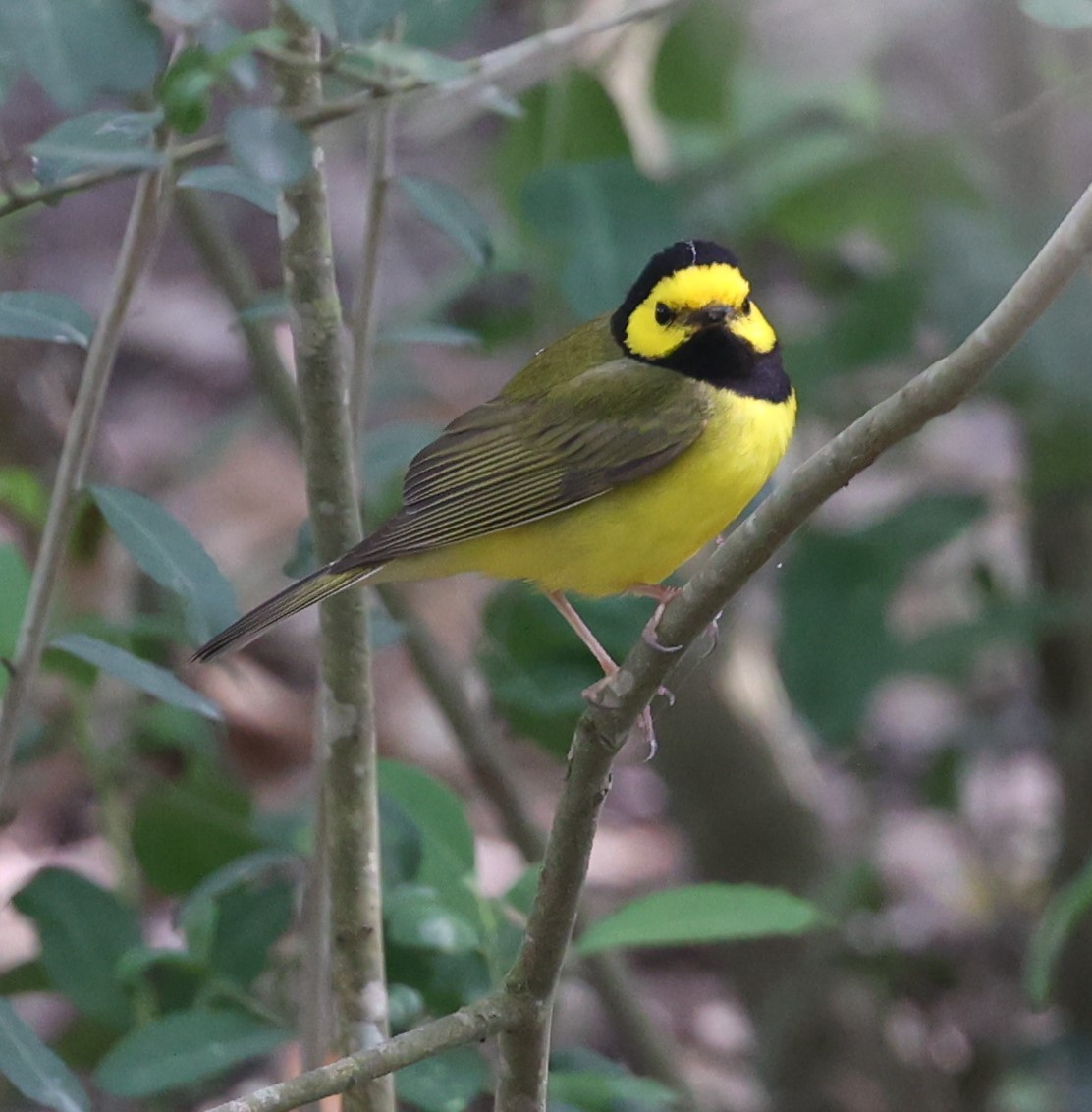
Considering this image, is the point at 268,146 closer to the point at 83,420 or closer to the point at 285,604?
the point at 83,420

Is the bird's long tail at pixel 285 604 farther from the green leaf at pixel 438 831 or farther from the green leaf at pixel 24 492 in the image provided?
the green leaf at pixel 24 492

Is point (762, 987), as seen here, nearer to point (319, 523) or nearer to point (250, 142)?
point (319, 523)

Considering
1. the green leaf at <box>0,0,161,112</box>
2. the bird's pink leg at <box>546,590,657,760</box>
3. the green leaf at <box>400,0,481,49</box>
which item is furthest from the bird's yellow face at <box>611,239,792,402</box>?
the green leaf at <box>0,0,161,112</box>

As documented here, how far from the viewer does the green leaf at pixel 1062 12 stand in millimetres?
1600

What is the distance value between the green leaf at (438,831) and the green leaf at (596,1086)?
0.93 ft

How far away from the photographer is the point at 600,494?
281 centimetres

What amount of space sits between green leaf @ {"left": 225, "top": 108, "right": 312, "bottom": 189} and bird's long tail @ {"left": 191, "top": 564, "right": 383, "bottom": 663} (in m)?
Result: 0.68

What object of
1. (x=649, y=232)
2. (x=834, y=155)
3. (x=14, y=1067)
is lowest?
(x=14, y=1067)

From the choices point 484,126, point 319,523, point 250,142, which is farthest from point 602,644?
point 484,126

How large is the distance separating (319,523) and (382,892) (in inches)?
25.3

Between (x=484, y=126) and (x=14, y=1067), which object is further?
(x=484, y=126)

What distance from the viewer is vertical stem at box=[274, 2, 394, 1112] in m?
2.01

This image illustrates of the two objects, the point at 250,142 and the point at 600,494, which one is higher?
the point at 250,142

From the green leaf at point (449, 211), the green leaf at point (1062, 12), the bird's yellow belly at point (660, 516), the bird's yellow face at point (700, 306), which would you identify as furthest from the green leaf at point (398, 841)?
the green leaf at point (1062, 12)
